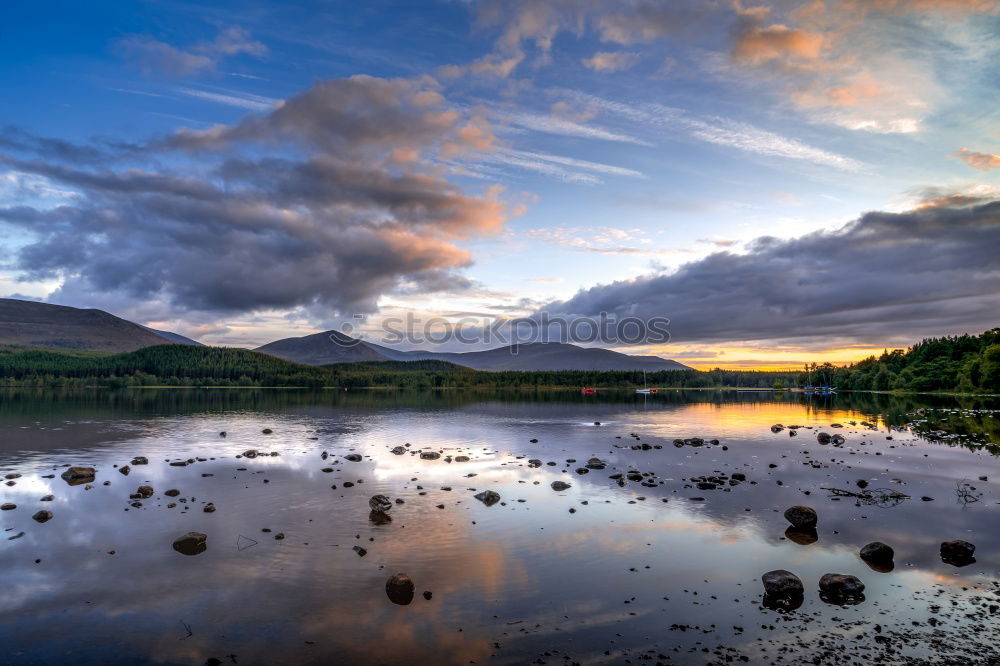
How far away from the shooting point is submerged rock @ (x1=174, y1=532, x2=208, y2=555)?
67.7ft

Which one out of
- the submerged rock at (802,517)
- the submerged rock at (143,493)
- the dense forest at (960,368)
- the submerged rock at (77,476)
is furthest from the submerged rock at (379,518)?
the dense forest at (960,368)

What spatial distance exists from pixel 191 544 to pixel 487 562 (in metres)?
11.8

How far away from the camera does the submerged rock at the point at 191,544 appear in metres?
20.6

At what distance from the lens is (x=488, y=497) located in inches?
1141

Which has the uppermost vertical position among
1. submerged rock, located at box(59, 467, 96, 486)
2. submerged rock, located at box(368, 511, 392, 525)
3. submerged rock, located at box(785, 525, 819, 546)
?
submerged rock, located at box(59, 467, 96, 486)

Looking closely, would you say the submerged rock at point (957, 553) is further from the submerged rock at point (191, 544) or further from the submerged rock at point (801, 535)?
the submerged rock at point (191, 544)

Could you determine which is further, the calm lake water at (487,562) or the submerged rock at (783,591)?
the submerged rock at (783,591)

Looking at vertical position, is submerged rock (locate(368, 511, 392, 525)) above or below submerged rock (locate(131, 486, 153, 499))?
below

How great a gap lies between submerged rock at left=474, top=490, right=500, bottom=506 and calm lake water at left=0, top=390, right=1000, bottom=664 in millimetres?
Result: 587

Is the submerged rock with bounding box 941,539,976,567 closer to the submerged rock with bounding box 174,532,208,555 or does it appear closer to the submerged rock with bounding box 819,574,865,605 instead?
the submerged rock with bounding box 819,574,865,605

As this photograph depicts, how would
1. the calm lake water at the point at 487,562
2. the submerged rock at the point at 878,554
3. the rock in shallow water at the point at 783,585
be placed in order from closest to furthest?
the calm lake water at the point at 487,562 < the rock in shallow water at the point at 783,585 < the submerged rock at the point at 878,554

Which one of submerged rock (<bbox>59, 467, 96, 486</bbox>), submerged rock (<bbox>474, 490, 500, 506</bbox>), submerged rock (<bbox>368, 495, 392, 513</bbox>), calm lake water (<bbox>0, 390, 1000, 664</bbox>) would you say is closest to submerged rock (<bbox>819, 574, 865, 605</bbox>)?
calm lake water (<bbox>0, 390, 1000, 664</bbox>)

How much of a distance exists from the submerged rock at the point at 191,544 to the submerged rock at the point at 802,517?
81.0ft

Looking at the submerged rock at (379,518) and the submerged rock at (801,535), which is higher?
the submerged rock at (379,518)
